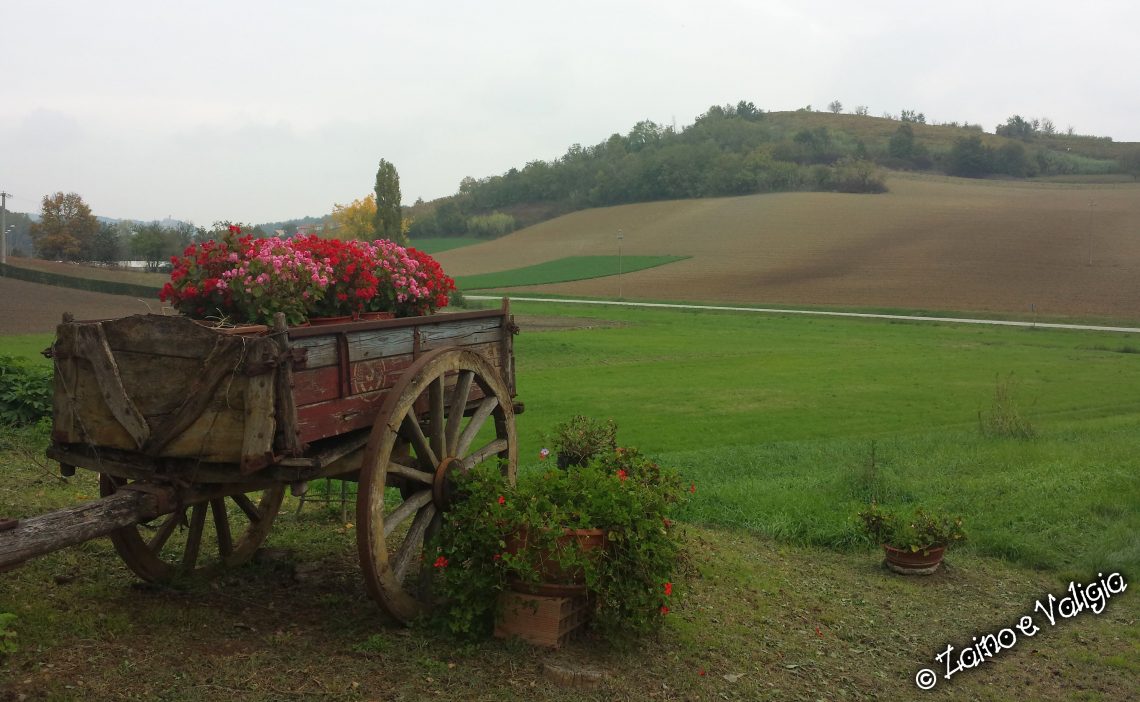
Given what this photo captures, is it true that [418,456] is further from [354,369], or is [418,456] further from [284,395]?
[284,395]

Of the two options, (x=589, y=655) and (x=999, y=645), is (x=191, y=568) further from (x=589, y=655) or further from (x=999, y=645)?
(x=999, y=645)

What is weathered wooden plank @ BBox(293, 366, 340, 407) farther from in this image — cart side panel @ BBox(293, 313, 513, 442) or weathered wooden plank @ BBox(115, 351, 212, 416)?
weathered wooden plank @ BBox(115, 351, 212, 416)

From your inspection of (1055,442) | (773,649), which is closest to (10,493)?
(773,649)

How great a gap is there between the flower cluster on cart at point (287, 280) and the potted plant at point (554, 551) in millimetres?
1611

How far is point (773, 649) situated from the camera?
5211 mm

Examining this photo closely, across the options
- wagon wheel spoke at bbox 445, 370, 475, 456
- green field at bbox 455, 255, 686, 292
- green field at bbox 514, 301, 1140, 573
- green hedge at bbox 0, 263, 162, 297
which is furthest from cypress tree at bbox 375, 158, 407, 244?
wagon wheel spoke at bbox 445, 370, 475, 456

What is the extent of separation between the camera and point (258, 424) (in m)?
4.18

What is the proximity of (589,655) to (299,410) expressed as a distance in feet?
6.30

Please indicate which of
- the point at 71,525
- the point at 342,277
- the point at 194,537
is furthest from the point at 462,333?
the point at 71,525

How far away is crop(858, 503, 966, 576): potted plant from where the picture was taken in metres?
7.09

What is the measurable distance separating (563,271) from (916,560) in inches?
2890

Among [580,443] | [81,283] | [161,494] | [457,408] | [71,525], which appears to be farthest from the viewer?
[81,283]

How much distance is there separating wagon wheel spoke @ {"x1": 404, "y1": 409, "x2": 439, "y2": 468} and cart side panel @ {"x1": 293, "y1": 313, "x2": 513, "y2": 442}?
193 millimetres

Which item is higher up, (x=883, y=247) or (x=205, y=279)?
(x=883, y=247)
